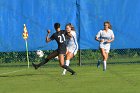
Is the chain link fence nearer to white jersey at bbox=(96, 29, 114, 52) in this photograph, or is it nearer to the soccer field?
white jersey at bbox=(96, 29, 114, 52)

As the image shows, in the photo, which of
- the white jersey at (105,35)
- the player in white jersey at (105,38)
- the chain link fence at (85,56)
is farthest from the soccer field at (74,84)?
the chain link fence at (85,56)

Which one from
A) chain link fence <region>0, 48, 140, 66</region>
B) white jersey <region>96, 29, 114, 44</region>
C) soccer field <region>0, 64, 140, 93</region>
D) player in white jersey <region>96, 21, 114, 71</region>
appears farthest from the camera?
chain link fence <region>0, 48, 140, 66</region>

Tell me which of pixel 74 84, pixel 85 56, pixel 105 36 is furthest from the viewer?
pixel 85 56

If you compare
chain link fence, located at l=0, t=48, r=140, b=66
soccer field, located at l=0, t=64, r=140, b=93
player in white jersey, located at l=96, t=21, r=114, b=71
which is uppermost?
player in white jersey, located at l=96, t=21, r=114, b=71

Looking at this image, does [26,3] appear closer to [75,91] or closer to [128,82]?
[128,82]

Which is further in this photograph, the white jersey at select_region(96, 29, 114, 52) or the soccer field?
the white jersey at select_region(96, 29, 114, 52)

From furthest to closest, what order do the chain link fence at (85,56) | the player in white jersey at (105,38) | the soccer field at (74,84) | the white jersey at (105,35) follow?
the chain link fence at (85,56), the white jersey at (105,35), the player in white jersey at (105,38), the soccer field at (74,84)

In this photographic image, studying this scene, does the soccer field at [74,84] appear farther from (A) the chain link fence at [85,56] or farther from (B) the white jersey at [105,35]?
(A) the chain link fence at [85,56]

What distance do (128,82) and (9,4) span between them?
9622 mm

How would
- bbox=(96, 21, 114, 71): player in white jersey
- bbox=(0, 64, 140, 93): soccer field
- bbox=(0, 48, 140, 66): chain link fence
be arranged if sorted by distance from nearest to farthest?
bbox=(0, 64, 140, 93): soccer field → bbox=(96, 21, 114, 71): player in white jersey → bbox=(0, 48, 140, 66): chain link fence

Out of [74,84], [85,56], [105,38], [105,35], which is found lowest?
[74,84]

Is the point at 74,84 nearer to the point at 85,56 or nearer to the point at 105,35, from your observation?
the point at 105,35

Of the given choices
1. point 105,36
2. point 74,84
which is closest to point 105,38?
point 105,36

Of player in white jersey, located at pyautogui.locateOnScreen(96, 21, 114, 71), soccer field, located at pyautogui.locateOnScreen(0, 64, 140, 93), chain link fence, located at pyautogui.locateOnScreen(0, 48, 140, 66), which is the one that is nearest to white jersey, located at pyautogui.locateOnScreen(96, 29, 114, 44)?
player in white jersey, located at pyautogui.locateOnScreen(96, 21, 114, 71)
